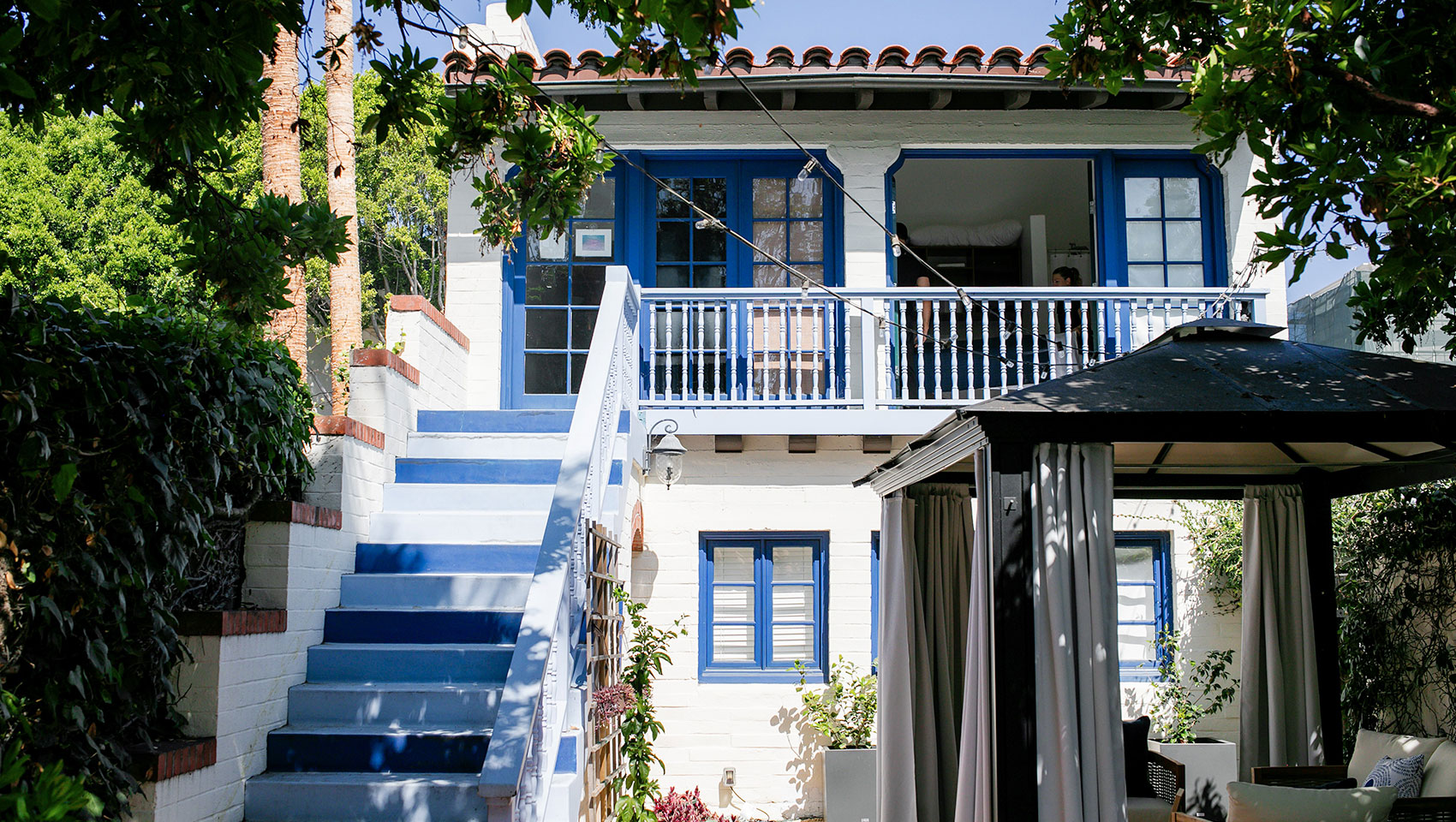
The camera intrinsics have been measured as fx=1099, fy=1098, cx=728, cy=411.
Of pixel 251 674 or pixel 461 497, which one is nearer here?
pixel 251 674

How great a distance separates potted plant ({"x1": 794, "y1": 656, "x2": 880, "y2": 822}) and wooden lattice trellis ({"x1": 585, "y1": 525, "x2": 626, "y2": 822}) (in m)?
1.72

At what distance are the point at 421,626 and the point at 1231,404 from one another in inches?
157

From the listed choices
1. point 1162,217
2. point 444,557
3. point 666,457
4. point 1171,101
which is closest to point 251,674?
point 444,557

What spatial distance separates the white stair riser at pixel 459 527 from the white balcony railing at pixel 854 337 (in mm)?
2047

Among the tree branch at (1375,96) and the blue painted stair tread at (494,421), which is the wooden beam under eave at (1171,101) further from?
the tree branch at (1375,96)

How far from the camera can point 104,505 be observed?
3844 millimetres

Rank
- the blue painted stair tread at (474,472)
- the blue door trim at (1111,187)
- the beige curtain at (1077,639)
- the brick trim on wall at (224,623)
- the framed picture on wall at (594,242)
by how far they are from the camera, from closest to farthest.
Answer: the beige curtain at (1077,639), the brick trim on wall at (224,623), the blue painted stair tread at (474,472), the blue door trim at (1111,187), the framed picture on wall at (594,242)

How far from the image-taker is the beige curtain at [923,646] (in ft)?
18.5

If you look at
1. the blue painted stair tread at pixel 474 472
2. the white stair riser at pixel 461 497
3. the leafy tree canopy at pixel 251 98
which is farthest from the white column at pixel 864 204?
the leafy tree canopy at pixel 251 98

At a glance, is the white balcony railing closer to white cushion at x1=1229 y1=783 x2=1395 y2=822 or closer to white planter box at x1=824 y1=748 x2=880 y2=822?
white planter box at x1=824 y1=748 x2=880 y2=822

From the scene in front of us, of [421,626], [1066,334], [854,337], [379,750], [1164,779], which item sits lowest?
[1164,779]

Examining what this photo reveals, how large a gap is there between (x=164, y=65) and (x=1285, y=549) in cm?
612

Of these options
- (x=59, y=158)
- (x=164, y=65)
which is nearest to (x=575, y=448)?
(x=164, y=65)

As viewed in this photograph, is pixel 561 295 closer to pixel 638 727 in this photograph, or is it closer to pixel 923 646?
pixel 638 727
